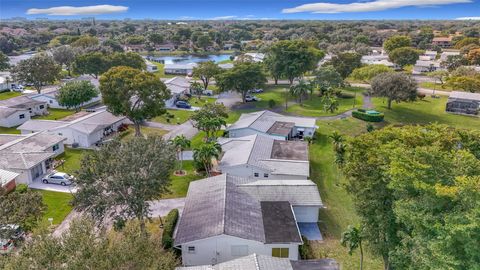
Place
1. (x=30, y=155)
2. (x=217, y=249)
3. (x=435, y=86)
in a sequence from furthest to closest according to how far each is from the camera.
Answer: (x=435, y=86) → (x=30, y=155) → (x=217, y=249)

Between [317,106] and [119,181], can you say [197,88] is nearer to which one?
[317,106]

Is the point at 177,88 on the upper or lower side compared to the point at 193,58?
lower

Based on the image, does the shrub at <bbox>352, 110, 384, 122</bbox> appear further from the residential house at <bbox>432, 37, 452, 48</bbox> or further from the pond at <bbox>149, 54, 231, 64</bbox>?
the residential house at <bbox>432, 37, 452, 48</bbox>

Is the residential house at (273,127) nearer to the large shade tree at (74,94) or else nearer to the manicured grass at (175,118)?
the manicured grass at (175,118)

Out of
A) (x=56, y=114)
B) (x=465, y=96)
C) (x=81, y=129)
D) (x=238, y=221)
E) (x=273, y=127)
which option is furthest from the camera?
(x=465, y=96)

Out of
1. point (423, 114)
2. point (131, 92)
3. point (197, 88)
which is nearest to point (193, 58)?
point (197, 88)

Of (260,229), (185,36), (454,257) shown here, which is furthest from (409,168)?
(185,36)

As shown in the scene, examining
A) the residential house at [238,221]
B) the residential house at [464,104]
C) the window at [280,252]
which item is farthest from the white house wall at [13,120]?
the residential house at [464,104]

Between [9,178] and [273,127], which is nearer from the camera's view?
[9,178]
